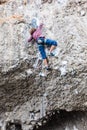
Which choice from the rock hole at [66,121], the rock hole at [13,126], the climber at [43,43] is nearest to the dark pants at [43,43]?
the climber at [43,43]

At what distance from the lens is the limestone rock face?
11.3ft

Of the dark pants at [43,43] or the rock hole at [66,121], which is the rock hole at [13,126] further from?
the dark pants at [43,43]

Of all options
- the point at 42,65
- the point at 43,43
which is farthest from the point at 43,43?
the point at 42,65

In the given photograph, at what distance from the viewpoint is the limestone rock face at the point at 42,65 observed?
344cm

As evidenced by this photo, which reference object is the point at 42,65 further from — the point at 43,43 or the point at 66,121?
the point at 66,121

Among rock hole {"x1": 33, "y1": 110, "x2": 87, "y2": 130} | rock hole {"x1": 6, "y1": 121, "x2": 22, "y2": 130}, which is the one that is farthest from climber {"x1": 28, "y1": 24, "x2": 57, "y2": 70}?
rock hole {"x1": 6, "y1": 121, "x2": 22, "y2": 130}

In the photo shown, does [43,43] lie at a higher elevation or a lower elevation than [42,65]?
higher

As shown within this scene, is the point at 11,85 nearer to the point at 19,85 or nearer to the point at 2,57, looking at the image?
the point at 19,85

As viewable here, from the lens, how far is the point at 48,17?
12.3 ft

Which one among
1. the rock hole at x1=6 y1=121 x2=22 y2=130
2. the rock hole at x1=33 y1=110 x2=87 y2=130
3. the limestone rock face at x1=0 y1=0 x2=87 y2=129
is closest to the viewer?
the limestone rock face at x1=0 y1=0 x2=87 y2=129

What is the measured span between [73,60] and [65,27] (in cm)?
43

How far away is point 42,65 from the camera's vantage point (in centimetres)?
350

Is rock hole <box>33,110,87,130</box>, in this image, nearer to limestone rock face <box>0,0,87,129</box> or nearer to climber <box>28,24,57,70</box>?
limestone rock face <box>0,0,87,129</box>

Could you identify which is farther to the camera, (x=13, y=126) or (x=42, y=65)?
(x=13, y=126)
